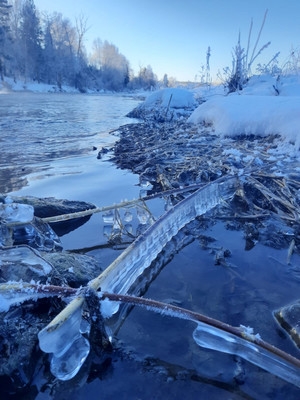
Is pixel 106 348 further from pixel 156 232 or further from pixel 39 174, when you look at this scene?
pixel 39 174

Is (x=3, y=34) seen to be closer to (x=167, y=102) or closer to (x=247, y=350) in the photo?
(x=167, y=102)

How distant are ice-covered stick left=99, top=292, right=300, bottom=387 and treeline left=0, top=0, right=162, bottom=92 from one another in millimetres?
49741

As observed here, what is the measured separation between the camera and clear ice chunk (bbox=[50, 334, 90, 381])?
110 centimetres

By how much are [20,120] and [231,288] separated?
12.8 metres

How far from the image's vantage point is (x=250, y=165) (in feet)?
14.4

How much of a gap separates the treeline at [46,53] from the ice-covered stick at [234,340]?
49.7m

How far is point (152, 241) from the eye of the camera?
196cm

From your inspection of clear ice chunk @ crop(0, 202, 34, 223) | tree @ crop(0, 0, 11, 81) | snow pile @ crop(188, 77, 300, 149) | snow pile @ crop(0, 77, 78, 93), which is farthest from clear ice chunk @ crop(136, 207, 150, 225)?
tree @ crop(0, 0, 11, 81)

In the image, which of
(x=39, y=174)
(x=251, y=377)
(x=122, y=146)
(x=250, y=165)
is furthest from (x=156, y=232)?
(x=122, y=146)

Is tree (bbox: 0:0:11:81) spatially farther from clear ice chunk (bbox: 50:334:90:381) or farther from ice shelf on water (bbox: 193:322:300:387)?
ice shelf on water (bbox: 193:322:300:387)

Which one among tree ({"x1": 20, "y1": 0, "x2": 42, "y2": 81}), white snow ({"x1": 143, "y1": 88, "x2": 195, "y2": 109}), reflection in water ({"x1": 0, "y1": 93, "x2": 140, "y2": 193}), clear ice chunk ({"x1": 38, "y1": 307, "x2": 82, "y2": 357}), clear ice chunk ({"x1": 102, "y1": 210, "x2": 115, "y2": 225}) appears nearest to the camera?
clear ice chunk ({"x1": 38, "y1": 307, "x2": 82, "y2": 357})

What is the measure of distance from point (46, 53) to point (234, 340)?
2331 inches

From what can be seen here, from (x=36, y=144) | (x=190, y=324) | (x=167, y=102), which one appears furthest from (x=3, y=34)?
(x=190, y=324)

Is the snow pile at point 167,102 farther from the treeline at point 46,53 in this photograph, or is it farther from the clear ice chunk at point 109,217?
the treeline at point 46,53
